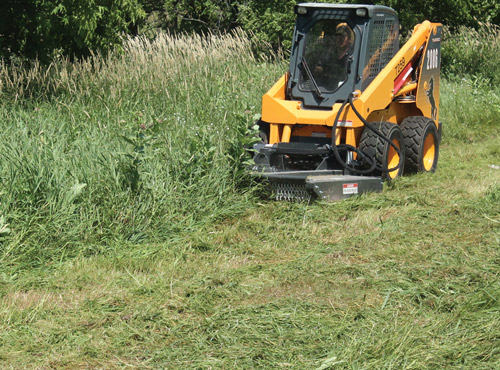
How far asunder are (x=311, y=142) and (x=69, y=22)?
12.0 feet

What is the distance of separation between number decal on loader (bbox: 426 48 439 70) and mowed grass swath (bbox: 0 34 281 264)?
213 cm

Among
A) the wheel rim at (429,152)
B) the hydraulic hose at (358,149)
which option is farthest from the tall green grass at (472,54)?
the hydraulic hose at (358,149)

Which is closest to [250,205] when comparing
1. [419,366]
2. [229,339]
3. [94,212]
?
Answer: [94,212]

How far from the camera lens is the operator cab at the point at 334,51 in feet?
23.6

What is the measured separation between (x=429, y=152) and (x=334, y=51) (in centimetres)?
170

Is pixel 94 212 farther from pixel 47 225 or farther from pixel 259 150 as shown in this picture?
pixel 259 150

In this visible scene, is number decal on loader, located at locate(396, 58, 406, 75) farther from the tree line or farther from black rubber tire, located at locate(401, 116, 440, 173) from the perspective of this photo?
A: the tree line

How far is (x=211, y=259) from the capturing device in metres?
5.27

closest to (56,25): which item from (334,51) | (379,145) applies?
(334,51)

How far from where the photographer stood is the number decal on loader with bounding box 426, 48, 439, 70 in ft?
26.5

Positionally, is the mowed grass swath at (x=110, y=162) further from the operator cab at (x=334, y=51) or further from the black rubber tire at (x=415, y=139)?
the black rubber tire at (x=415, y=139)

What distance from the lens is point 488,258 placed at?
497cm

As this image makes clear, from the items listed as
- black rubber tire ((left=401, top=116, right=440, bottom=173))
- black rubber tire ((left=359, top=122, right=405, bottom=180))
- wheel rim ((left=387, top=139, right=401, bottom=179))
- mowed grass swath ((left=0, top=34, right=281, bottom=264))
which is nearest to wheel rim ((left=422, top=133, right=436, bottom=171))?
black rubber tire ((left=401, top=116, right=440, bottom=173))

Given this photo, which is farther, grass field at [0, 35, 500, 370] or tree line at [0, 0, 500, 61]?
tree line at [0, 0, 500, 61]
